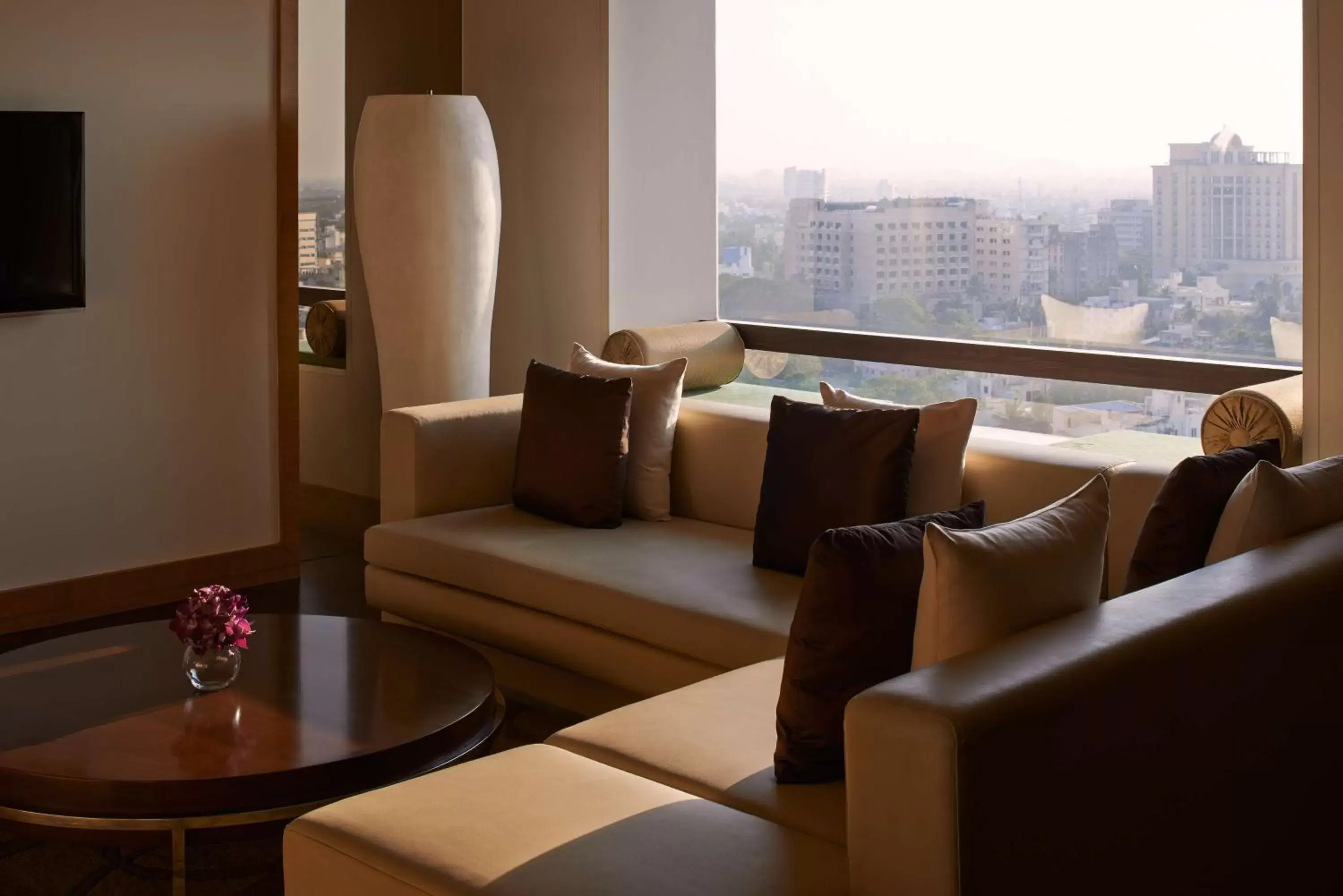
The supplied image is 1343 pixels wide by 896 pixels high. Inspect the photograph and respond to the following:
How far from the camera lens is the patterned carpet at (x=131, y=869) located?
289 centimetres

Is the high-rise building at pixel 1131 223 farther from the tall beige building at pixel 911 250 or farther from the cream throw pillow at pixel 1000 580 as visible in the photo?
the cream throw pillow at pixel 1000 580

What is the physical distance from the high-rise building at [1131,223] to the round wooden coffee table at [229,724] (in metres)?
2.59

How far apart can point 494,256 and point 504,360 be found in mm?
834

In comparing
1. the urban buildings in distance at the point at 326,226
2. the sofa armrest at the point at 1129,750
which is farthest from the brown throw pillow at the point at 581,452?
the urban buildings in distance at the point at 326,226

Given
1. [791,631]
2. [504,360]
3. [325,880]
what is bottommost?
[325,880]

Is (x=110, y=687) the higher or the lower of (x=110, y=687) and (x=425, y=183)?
the lower

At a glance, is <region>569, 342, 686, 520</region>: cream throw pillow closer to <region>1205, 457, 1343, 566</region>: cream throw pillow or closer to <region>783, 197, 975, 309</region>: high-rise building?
<region>783, 197, 975, 309</region>: high-rise building

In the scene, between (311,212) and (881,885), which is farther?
(311,212)

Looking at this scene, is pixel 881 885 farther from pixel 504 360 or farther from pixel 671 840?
pixel 504 360

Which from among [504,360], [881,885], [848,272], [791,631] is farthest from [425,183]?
[881,885]

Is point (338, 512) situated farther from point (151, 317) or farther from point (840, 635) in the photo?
point (840, 635)

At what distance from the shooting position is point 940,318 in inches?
205

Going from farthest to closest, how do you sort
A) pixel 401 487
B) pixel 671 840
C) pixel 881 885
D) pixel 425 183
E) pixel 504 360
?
1. pixel 504 360
2. pixel 425 183
3. pixel 401 487
4. pixel 671 840
5. pixel 881 885

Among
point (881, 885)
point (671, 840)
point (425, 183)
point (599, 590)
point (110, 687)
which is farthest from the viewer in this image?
point (425, 183)
